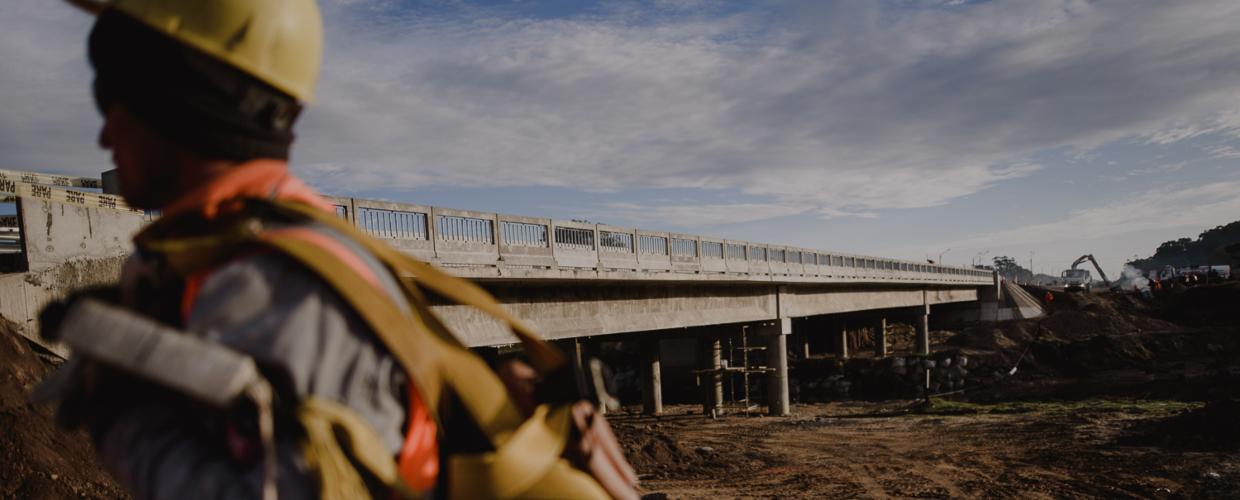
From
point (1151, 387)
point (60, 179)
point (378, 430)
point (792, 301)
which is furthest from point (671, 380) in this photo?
point (378, 430)

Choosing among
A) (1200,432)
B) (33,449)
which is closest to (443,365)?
(33,449)

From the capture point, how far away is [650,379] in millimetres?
27484

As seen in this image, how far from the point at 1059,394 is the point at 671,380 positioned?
18.4 m

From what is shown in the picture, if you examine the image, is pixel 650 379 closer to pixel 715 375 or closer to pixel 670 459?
pixel 715 375

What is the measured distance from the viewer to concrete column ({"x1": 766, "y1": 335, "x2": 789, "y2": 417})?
84.8 feet

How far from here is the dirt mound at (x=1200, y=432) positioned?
1387cm

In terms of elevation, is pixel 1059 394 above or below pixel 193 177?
below

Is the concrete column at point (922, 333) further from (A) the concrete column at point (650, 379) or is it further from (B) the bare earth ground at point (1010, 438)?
(A) the concrete column at point (650, 379)

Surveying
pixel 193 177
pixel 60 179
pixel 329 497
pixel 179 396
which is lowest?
pixel 329 497

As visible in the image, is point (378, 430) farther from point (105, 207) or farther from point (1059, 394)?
point (1059, 394)

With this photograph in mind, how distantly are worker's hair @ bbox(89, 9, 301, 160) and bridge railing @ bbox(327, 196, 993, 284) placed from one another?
9.51 metres

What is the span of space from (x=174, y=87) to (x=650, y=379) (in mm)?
27054

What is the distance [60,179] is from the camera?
10117 mm

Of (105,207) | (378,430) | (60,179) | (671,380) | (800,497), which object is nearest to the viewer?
(378,430)
